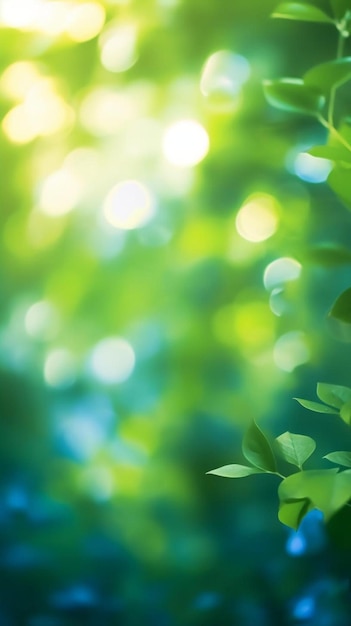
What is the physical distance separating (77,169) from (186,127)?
0.16 metres

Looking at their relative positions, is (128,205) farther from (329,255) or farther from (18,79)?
(329,255)

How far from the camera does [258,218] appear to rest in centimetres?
90

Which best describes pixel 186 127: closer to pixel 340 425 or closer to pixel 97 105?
pixel 97 105

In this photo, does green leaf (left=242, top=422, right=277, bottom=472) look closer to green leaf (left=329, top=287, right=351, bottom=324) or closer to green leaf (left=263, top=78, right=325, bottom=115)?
green leaf (left=329, top=287, right=351, bottom=324)

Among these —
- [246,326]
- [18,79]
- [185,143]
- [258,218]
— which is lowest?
[246,326]

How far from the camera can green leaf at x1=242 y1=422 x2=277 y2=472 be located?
60 cm

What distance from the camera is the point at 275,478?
87 cm

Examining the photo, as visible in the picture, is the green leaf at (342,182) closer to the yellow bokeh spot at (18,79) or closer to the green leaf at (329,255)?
the green leaf at (329,255)

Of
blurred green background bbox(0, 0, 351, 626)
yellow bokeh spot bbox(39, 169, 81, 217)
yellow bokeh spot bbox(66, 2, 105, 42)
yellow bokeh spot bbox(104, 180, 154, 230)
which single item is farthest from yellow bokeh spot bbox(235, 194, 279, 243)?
yellow bokeh spot bbox(66, 2, 105, 42)

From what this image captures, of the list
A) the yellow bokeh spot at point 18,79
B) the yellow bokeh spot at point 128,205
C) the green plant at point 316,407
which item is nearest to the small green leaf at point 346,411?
the green plant at point 316,407

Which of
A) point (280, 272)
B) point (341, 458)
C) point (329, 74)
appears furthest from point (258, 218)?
point (341, 458)

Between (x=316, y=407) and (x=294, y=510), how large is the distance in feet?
0.35

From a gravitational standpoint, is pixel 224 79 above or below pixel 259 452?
above

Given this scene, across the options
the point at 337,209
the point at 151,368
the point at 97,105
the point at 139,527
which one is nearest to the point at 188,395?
the point at 151,368
